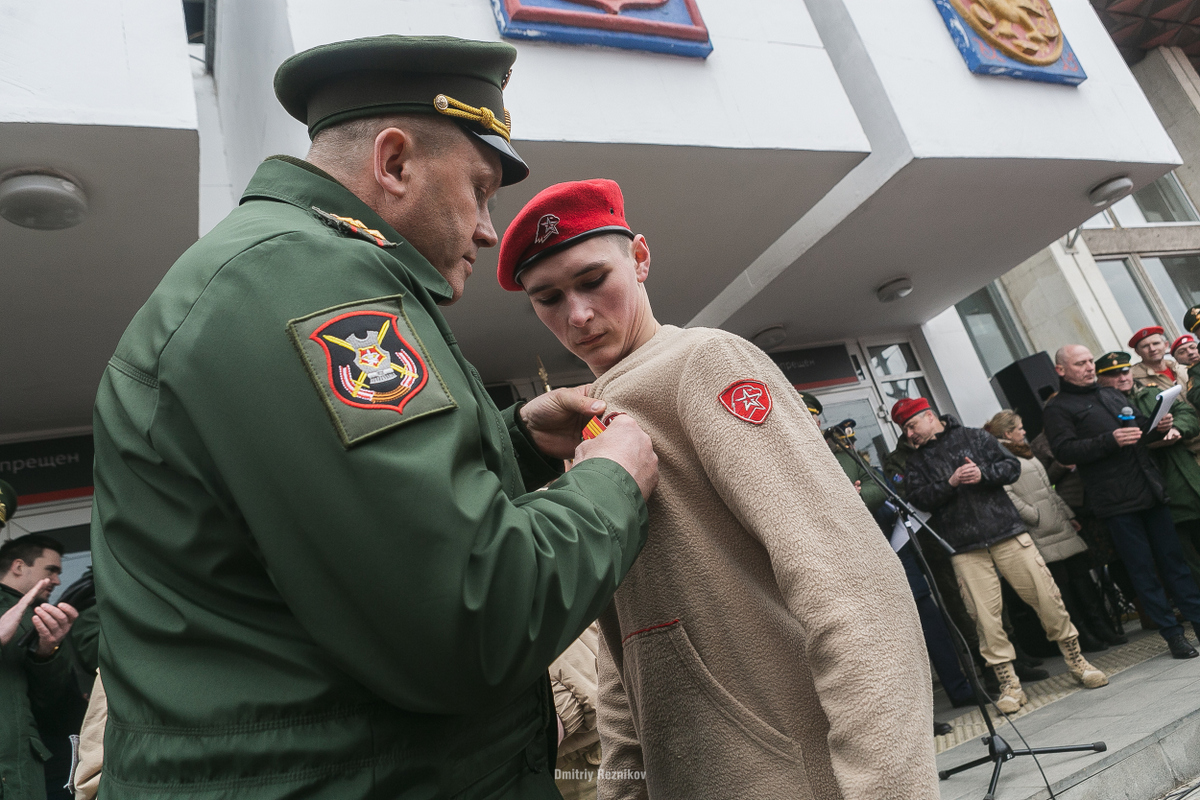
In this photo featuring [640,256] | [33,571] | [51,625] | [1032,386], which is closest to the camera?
[640,256]

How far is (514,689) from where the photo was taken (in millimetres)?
850

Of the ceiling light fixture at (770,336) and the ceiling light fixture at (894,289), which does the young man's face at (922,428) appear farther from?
the ceiling light fixture at (770,336)

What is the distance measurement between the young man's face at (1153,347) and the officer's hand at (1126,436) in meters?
1.40

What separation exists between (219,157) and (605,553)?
249 inches

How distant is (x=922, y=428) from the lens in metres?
5.95

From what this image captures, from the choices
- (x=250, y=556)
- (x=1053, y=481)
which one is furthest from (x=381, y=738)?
(x=1053, y=481)

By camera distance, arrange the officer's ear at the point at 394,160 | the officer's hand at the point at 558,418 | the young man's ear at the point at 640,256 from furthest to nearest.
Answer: the young man's ear at the point at 640,256 < the officer's hand at the point at 558,418 < the officer's ear at the point at 394,160

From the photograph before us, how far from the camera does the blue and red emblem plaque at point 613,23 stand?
4.43 m

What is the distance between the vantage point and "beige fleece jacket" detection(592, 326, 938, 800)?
1037mm

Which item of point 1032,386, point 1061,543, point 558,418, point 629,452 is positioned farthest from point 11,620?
point 1032,386

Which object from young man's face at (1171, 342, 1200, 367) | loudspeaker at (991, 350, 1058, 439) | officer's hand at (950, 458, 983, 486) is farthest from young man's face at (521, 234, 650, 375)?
loudspeaker at (991, 350, 1058, 439)

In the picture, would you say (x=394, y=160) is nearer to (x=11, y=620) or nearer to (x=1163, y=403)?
A: (x=11, y=620)

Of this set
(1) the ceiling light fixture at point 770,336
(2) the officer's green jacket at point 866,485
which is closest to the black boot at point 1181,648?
(2) the officer's green jacket at point 866,485

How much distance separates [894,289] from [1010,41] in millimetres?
2314
